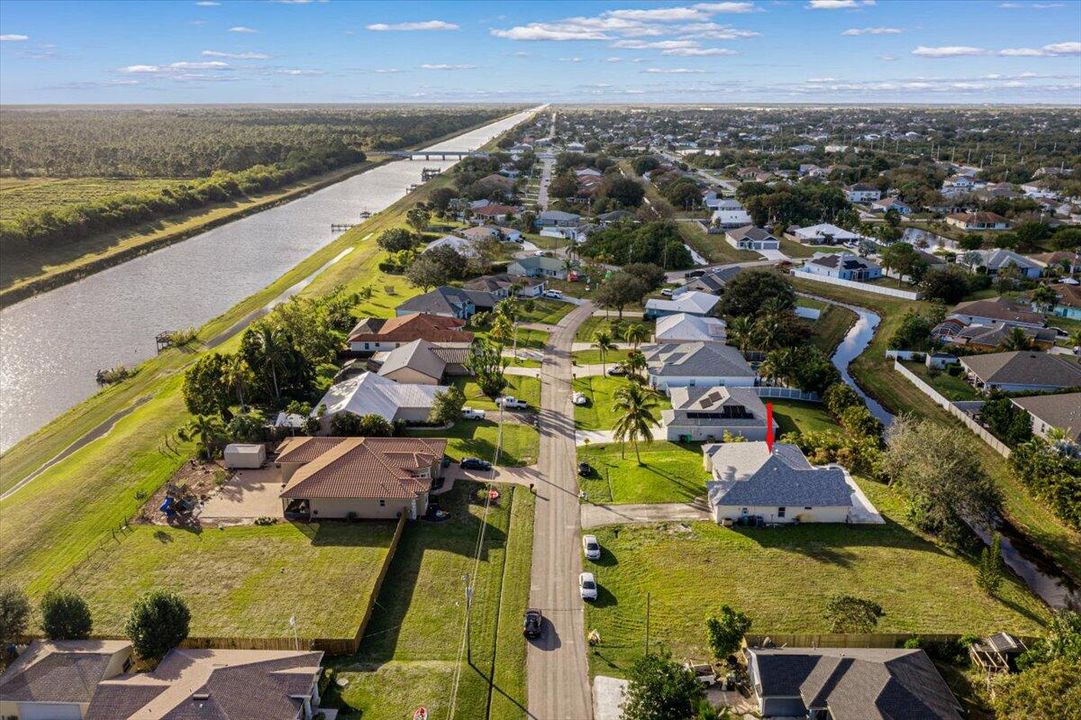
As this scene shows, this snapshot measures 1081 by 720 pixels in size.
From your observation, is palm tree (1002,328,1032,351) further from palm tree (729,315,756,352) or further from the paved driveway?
the paved driveway

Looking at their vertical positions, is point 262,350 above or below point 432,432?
above

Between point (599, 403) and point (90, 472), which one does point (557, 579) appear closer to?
point (599, 403)

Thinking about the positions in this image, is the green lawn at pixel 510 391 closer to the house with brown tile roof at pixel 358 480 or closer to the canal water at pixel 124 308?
the house with brown tile roof at pixel 358 480

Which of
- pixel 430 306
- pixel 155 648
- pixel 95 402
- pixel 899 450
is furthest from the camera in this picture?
pixel 430 306

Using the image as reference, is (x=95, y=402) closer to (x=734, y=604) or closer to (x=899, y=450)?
(x=734, y=604)

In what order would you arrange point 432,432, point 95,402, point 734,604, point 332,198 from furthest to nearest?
point 332,198 → point 95,402 → point 432,432 → point 734,604

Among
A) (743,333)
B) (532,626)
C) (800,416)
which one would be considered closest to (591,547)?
(532,626)

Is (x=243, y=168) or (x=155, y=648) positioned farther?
(x=243, y=168)

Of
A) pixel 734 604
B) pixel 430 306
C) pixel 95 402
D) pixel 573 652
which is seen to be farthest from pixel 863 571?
pixel 95 402
